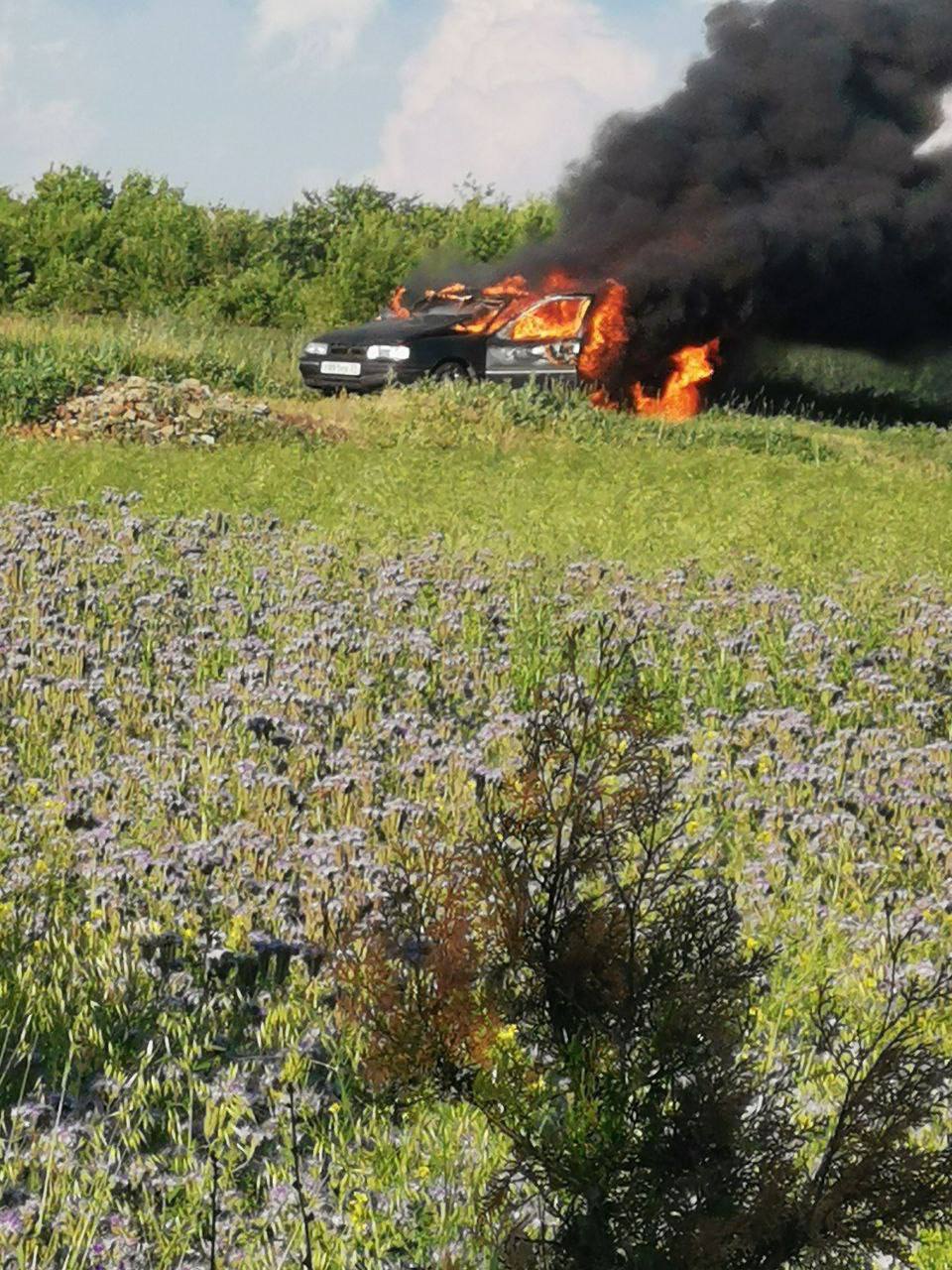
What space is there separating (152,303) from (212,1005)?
111ft

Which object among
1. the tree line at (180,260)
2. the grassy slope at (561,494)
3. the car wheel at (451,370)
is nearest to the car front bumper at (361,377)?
A: the car wheel at (451,370)

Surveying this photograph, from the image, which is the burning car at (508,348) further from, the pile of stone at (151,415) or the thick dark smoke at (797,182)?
the pile of stone at (151,415)

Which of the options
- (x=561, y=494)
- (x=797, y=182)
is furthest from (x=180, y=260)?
(x=561, y=494)

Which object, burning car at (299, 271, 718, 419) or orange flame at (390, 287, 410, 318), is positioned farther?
orange flame at (390, 287, 410, 318)

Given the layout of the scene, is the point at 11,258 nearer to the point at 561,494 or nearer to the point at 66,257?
the point at 66,257

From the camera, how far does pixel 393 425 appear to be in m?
20.7

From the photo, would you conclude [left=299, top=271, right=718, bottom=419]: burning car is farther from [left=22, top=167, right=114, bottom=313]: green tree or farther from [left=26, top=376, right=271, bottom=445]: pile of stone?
[left=22, top=167, right=114, bottom=313]: green tree

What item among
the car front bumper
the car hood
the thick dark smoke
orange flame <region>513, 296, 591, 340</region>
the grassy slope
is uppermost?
the thick dark smoke

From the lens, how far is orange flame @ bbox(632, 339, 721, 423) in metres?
26.9

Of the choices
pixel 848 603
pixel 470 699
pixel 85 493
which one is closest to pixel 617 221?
pixel 85 493

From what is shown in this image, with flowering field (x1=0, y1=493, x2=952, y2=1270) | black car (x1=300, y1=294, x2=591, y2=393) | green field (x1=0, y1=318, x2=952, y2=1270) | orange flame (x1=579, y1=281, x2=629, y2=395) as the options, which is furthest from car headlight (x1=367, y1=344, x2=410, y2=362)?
flowering field (x1=0, y1=493, x2=952, y2=1270)

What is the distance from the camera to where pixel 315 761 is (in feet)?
22.5

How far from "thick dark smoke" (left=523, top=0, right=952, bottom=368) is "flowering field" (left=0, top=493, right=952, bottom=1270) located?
61.0 feet

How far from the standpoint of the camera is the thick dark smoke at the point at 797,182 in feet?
94.8
